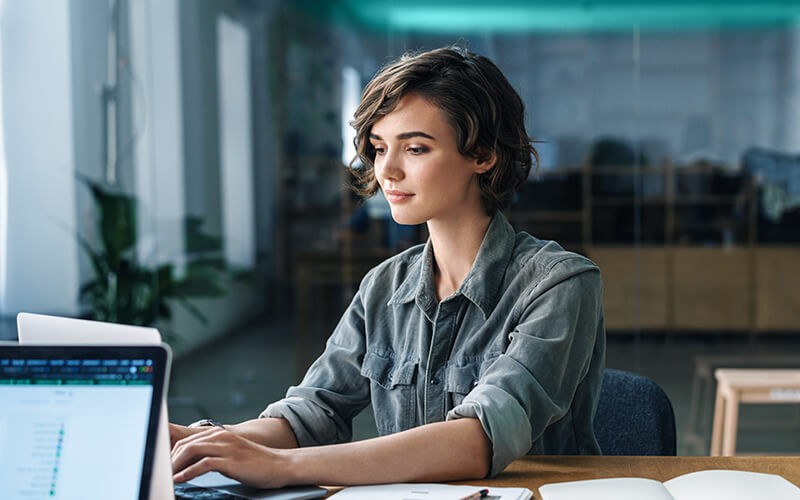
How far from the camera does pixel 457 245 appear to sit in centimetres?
168

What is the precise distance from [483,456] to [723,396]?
2557mm

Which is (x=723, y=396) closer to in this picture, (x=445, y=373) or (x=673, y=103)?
(x=673, y=103)

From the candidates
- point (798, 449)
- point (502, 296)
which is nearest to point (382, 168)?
point (502, 296)

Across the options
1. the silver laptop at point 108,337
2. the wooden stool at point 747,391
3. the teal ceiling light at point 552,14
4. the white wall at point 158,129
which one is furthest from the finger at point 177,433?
the white wall at point 158,129

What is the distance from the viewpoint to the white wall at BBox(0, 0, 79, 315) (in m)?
4.13

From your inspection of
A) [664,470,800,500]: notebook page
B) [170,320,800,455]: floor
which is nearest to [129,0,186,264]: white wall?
[170,320,800,455]: floor

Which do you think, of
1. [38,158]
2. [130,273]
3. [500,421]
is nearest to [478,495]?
[500,421]

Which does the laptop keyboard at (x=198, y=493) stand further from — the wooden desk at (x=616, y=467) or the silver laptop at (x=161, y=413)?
the wooden desk at (x=616, y=467)

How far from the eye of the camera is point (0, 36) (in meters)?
4.12

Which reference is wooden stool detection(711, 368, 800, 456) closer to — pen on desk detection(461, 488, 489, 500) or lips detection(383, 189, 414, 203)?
lips detection(383, 189, 414, 203)

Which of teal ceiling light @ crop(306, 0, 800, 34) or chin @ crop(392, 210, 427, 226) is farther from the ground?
teal ceiling light @ crop(306, 0, 800, 34)

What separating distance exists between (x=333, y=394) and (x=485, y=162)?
464 millimetres

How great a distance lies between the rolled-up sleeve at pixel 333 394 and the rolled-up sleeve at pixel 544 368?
0.97 ft

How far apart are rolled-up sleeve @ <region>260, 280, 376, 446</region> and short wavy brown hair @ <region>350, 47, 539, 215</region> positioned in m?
0.32
